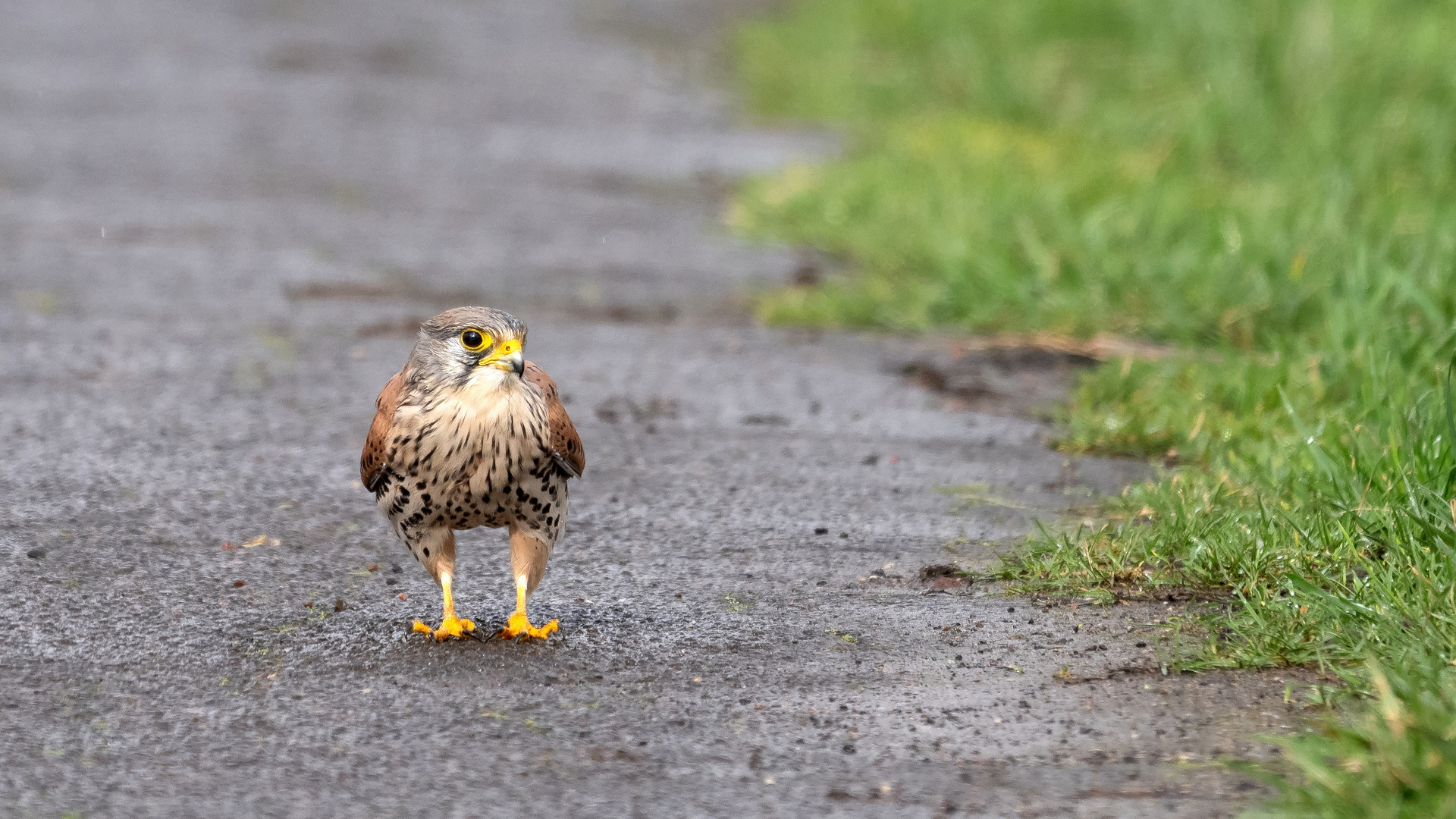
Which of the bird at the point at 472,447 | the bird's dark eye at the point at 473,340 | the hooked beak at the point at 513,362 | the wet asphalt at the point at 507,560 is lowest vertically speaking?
the wet asphalt at the point at 507,560

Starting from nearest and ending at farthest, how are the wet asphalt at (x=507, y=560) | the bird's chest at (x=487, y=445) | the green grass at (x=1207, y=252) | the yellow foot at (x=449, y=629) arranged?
the wet asphalt at (x=507, y=560), the bird's chest at (x=487, y=445), the yellow foot at (x=449, y=629), the green grass at (x=1207, y=252)

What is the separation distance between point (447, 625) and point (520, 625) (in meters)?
0.18

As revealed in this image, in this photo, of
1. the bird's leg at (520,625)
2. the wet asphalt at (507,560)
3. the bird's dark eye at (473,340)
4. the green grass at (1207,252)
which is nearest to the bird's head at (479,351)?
the bird's dark eye at (473,340)

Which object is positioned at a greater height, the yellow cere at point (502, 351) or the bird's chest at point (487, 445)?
the yellow cere at point (502, 351)

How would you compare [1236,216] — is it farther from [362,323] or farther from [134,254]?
[134,254]

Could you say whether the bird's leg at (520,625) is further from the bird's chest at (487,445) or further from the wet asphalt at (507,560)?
the bird's chest at (487,445)

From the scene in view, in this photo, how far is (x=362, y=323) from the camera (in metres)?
8.13

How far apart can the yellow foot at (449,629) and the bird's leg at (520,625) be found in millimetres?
94

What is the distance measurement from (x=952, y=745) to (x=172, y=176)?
871 cm

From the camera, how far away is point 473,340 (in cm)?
427

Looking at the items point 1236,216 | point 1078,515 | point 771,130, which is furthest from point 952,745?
point 771,130

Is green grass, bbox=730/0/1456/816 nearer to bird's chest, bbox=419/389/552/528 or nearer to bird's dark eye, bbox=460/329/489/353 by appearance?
bird's chest, bbox=419/389/552/528

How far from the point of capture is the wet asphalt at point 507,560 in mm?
3754

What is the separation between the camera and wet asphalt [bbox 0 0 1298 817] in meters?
3.75
